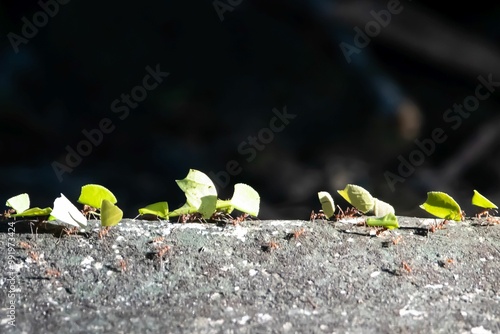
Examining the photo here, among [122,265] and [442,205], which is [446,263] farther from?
[122,265]

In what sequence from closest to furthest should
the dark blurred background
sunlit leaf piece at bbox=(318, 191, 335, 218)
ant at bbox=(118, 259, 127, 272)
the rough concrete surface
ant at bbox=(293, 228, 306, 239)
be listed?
the rough concrete surface, ant at bbox=(118, 259, 127, 272), ant at bbox=(293, 228, 306, 239), sunlit leaf piece at bbox=(318, 191, 335, 218), the dark blurred background

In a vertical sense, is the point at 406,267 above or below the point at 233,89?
below

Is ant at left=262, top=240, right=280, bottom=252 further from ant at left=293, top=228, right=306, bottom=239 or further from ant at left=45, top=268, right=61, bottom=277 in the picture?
ant at left=45, top=268, right=61, bottom=277

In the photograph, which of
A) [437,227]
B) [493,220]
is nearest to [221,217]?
[437,227]

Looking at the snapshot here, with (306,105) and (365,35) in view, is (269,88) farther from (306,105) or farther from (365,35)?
(365,35)

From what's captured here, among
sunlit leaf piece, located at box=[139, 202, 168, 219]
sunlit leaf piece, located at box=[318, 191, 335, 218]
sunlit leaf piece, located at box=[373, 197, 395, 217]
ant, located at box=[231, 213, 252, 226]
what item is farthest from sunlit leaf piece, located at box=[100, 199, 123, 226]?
sunlit leaf piece, located at box=[373, 197, 395, 217]

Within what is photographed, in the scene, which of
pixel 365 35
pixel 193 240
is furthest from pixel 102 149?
pixel 365 35

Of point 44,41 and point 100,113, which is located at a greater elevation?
point 44,41
